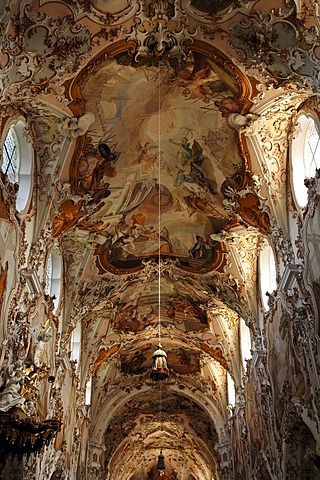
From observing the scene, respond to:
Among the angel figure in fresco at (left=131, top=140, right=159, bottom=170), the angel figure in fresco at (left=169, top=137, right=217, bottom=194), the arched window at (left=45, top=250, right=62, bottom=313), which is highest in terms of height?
the angel figure in fresco at (left=131, top=140, right=159, bottom=170)

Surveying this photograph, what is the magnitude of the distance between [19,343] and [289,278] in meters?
6.65

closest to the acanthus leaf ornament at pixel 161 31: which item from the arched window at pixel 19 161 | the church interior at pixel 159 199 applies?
the church interior at pixel 159 199

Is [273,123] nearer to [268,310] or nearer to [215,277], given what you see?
[268,310]

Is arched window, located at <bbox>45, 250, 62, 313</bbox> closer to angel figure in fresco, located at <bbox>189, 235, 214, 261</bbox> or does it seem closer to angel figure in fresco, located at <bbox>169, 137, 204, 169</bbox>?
angel figure in fresco, located at <bbox>189, 235, 214, 261</bbox>

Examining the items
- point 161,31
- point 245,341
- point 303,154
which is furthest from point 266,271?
point 161,31

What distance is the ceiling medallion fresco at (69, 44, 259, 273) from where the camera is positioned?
13.9 metres

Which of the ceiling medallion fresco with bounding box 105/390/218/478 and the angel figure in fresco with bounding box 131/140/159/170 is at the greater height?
the angel figure in fresco with bounding box 131/140/159/170

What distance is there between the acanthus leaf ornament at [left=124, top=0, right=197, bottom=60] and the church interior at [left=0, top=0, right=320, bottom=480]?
34mm

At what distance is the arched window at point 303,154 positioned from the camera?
44.8ft

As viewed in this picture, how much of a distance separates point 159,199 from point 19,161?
16.4 feet

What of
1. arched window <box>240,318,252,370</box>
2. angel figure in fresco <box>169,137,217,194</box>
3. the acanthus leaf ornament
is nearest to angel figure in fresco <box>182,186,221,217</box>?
angel figure in fresco <box>169,137,217,194</box>

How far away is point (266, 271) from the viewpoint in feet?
60.3

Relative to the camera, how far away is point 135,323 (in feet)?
82.8

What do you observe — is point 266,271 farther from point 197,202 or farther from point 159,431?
point 159,431
